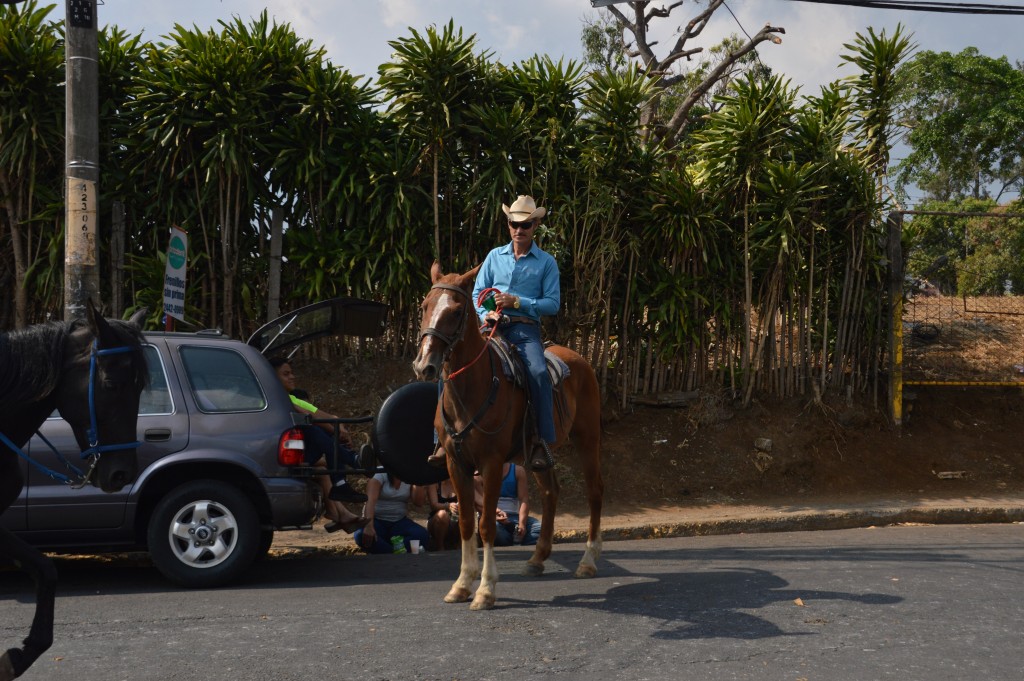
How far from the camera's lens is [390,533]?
364 inches

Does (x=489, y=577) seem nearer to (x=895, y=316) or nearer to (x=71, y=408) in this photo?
(x=71, y=408)

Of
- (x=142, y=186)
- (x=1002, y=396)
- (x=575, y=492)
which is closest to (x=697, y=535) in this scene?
(x=575, y=492)

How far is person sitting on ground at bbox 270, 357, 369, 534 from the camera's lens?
818 centimetres

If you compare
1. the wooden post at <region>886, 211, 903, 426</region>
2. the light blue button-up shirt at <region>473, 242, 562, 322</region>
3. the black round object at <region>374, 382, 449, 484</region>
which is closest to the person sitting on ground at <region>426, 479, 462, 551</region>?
the black round object at <region>374, 382, 449, 484</region>

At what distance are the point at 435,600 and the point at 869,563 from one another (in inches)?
141

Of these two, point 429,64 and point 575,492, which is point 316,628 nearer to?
point 575,492

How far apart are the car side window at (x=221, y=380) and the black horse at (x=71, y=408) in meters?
2.81

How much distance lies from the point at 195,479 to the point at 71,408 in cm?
287

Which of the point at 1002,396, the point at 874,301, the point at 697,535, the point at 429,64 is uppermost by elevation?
the point at 429,64

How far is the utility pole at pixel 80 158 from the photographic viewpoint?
8.39 m

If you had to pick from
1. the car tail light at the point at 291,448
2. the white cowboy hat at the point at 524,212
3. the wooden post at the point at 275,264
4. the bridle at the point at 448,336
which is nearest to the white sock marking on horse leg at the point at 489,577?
the bridle at the point at 448,336

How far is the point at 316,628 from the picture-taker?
6.07 meters

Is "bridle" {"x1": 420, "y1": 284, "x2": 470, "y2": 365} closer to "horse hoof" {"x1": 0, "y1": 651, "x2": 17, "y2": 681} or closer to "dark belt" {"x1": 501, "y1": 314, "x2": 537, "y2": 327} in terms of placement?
"dark belt" {"x1": 501, "y1": 314, "x2": 537, "y2": 327}

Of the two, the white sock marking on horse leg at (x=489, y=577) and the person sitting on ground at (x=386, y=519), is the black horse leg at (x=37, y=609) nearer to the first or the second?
the white sock marking on horse leg at (x=489, y=577)
